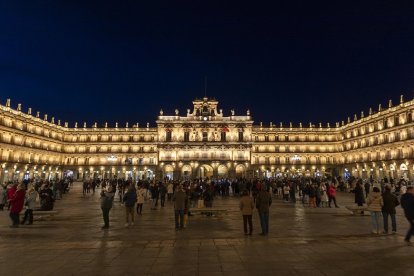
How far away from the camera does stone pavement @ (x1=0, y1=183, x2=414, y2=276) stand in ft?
26.9

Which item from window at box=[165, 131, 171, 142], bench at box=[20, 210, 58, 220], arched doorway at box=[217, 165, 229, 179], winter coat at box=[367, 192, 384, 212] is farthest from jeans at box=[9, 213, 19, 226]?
window at box=[165, 131, 171, 142]

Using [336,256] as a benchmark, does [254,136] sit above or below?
above

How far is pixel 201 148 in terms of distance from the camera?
299 ft

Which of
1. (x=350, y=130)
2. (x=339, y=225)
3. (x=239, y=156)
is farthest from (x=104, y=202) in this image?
(x=350, y=130)

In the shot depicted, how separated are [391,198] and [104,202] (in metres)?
11.2

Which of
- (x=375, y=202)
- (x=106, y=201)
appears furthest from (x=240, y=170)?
(x=375, y=202)

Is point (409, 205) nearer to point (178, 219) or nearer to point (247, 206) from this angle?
point (247, 206)

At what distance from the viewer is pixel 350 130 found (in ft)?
300

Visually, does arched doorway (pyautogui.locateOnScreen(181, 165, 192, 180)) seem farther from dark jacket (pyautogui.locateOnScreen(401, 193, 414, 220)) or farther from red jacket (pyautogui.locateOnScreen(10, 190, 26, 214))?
dark jacket (pyautogui.locateOnScreen(401, 193, 414, 220))

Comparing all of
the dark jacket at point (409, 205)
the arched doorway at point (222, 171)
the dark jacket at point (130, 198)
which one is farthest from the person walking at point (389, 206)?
the arched doorway at point (222, 171)

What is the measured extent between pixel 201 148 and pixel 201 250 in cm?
8095

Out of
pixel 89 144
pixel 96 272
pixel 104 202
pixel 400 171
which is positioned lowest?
pixel 96 272

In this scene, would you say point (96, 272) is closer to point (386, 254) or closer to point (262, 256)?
point (262, 256)

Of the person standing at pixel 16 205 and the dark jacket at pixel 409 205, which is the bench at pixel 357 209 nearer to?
the dark jacket at pixel 409 205
